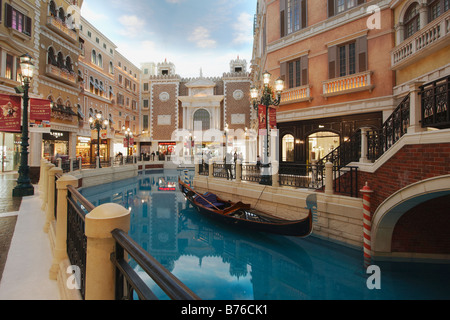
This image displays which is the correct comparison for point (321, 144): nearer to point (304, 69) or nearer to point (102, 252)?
point (304, 69)

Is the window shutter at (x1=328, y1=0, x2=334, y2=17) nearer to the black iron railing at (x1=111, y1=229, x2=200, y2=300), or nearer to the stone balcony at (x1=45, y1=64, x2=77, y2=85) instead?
the black iron railing at (x1=111, y1=229, x2=200, y2=300)

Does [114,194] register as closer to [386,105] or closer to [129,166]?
[129,166]

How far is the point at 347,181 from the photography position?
23.8 ft

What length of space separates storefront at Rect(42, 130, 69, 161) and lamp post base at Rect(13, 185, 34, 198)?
32.5ft

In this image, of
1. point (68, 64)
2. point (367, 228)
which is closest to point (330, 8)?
point (367, 228)

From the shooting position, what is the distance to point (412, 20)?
8961 mm

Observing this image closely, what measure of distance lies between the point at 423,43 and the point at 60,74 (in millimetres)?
22102

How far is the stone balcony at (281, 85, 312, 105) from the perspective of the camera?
11781 millimetres

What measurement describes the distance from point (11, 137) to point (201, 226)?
15632 millimetres

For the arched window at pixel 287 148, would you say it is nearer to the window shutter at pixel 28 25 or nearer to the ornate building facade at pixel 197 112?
the window shutter at pixel 28 25

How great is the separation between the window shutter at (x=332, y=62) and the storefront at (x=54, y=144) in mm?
17833

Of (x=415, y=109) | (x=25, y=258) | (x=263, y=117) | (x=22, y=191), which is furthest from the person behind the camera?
(x=263, y=117)

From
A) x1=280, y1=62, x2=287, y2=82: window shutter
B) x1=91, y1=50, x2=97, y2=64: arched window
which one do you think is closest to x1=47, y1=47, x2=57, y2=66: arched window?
x1=91, y1=50, x2=97, y2=64: arched window
